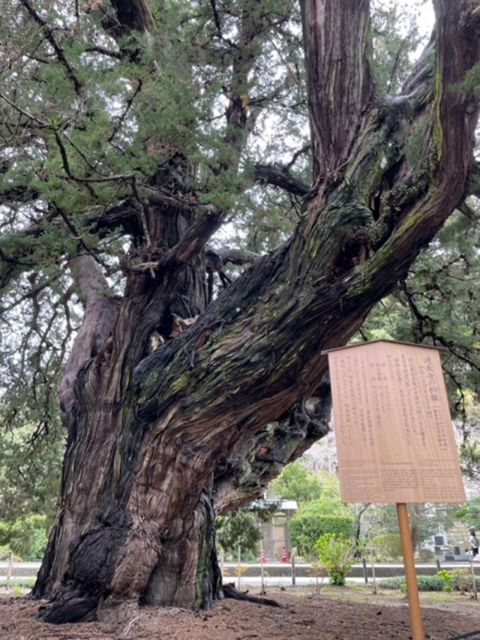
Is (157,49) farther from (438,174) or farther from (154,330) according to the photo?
(438,174)

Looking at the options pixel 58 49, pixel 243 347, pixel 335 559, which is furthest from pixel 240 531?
pixel 58 49

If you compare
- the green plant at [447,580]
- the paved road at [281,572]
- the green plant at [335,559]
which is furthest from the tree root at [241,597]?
the paved road at [281,572]

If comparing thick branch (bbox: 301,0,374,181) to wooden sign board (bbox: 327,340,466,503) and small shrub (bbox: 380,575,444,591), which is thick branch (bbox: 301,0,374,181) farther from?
small shrub (bbox: 380,575,444,591)

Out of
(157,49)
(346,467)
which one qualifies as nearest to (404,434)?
(346,467)

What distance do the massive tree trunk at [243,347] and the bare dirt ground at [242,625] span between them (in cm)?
16

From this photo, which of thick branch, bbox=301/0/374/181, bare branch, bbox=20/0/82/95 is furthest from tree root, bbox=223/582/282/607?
bare branch, bbox=20/0/82/95

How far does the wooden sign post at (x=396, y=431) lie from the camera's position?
1.90m

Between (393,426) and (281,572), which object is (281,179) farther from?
(281,572)

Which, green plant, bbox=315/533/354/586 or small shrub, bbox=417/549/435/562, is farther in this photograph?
small shrub, bbox=417/549/435/562

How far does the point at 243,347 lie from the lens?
8.37 ft

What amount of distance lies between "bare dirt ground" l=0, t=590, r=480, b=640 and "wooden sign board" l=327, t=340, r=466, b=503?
3.25ft

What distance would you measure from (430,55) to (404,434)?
193 cm

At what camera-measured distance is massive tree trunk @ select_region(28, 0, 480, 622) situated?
7.72 feet

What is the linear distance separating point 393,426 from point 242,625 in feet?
4.54
